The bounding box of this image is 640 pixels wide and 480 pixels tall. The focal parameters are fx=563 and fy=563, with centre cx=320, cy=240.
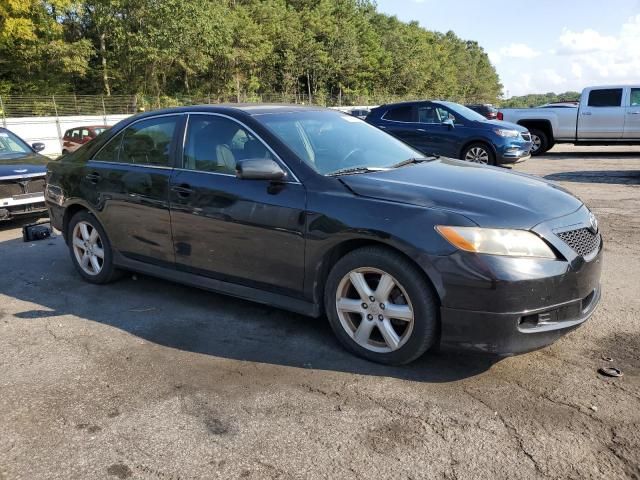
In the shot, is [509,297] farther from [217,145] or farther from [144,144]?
[144,144]

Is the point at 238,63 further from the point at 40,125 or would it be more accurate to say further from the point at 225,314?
the point at 225,314

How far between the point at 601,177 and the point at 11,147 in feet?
36.0

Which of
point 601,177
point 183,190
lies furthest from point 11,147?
point 601,177

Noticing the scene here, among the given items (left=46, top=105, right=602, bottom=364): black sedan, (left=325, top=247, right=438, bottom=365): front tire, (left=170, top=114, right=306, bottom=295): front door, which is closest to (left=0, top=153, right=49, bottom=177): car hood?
(left=46, top=105, right=602, bottom=364): black sedan

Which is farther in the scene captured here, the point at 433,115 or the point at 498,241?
the point at 433,115

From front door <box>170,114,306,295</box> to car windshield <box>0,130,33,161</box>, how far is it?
18.6 feet

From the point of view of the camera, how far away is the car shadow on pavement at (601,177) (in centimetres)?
1094

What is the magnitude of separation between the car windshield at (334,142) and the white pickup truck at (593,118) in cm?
1329

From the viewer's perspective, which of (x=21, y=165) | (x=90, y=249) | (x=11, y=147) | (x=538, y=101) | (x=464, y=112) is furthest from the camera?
(x=538, y=101)

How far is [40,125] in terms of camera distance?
28.2 metres

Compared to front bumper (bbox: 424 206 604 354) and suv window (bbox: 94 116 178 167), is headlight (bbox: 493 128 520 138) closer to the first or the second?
suv window (bbox: 94 116 178 167)

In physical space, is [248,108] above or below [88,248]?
above

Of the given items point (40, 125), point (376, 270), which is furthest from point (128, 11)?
point (376, 270)

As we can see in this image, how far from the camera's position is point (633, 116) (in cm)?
1531
